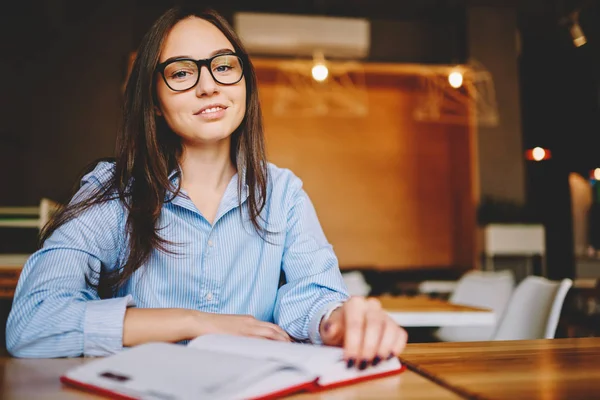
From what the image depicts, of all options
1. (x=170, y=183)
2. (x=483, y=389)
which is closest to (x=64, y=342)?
(x=170, y=183)

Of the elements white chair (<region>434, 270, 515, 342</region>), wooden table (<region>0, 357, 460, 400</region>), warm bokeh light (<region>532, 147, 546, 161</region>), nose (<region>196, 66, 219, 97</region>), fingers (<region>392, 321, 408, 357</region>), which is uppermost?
warm bokeh light (<region>532, 147, 546, 161</region>)

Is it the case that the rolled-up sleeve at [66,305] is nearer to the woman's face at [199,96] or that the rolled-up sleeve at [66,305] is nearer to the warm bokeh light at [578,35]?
the woman's face at [199,96]

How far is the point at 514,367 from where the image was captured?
0.85 meters

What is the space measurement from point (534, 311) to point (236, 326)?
1456 millimetres

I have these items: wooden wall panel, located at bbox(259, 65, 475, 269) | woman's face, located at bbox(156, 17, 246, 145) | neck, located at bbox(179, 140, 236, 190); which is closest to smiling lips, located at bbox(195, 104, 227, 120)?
woman's face, located at bbox(156, 17, 246, 145)

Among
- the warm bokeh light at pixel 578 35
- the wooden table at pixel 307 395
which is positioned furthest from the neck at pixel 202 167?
the warm bokeh light at pixel 578 35

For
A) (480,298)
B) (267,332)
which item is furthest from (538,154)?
(267,332)

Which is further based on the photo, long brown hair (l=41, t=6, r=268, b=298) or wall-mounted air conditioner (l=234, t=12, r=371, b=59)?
wall-mounted air conditioner (l=234, t=12, r=371, b=59)

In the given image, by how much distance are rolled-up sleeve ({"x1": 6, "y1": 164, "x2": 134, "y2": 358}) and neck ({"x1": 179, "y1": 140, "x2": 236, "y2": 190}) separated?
29 cm

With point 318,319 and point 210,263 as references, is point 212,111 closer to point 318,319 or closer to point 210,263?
point 210,263

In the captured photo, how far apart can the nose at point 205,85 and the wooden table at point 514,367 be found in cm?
71

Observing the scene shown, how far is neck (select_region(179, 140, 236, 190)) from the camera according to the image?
4.69 ft

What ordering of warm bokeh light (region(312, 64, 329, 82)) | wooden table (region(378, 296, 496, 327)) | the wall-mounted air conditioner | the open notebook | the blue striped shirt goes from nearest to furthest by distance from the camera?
the open notebook < the blue striped shirt < wooden table (region(378, 296, 496, 327)) < warm bokeh light (region(312, 64, 329, 82)) < the wall-mounted air conditioner

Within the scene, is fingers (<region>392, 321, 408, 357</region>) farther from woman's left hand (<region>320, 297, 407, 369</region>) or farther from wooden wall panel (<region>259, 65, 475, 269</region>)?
wooden wall panel (<region>259, 65, 475, 269</region>)
